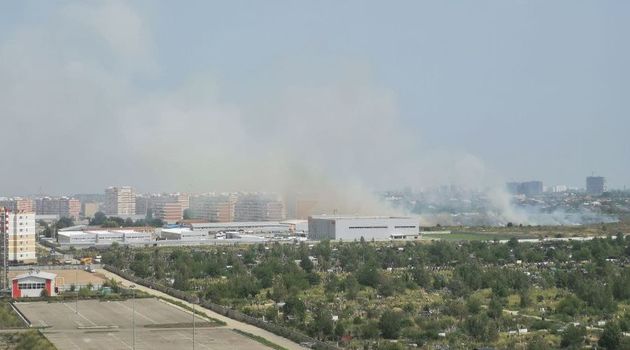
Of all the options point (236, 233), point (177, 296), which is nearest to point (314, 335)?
point (177, 296)

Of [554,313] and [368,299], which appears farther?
[368,299]

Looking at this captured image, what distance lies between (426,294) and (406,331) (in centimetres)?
638

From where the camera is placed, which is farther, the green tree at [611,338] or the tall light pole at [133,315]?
the tall light pole at [133,315]

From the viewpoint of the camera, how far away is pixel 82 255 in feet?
132

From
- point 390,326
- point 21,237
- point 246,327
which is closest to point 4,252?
point 21,237

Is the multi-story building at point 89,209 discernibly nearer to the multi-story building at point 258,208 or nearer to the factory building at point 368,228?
the multi-story building at point 258,208

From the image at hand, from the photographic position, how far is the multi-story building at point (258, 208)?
6425 cm

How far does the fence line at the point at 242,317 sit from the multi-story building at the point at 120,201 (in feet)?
181

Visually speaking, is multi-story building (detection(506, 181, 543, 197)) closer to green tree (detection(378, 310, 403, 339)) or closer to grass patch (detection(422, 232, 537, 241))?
grass patch (detection(422, 232, 537, 241))

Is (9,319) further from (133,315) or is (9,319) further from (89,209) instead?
(89,209)

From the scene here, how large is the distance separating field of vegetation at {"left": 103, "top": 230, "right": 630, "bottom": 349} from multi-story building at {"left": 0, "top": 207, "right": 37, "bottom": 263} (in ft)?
10.2

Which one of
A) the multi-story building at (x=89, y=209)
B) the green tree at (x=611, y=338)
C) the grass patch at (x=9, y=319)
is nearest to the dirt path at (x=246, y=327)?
the grass patch at (x=9, y=319)

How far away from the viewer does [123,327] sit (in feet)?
63.9

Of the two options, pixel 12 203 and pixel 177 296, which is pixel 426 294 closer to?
pixel 177 296
